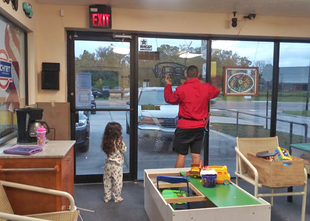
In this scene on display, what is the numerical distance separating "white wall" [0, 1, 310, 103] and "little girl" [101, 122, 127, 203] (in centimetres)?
98

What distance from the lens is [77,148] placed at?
169 inches

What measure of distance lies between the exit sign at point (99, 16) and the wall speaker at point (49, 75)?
758 millimetres

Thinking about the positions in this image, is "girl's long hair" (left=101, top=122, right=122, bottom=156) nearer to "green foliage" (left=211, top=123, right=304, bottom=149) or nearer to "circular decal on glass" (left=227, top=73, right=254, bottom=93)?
"green foliage" (left=211, top=123, right=304, bottom=149)

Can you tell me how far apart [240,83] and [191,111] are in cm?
131

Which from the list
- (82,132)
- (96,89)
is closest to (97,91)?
(96,89)

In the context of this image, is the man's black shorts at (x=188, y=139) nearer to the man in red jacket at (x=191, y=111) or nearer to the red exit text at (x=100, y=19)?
the man in red jacket at (x=191, y=111)

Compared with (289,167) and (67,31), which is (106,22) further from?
(289,167)

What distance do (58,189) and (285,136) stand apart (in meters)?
3.85

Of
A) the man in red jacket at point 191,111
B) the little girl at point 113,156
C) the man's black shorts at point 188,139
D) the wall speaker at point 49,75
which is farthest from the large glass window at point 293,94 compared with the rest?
the wall speaker at point 49,75

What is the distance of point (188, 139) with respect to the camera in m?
3.73

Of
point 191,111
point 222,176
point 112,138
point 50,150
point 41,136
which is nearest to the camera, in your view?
point 50,150

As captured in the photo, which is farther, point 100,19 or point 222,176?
point 100,19

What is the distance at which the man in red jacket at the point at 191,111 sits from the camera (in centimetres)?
367

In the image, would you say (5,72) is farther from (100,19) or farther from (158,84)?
(158,84)
